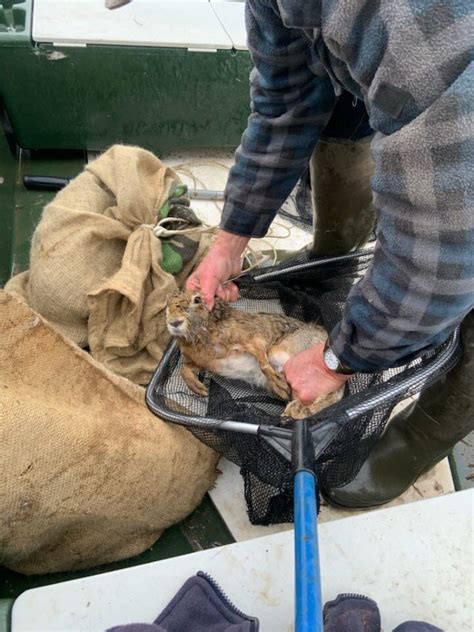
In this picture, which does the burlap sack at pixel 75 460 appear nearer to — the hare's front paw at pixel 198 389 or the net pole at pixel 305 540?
the hare's front paw at pixel 198 389

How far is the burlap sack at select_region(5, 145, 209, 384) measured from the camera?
2514 mm

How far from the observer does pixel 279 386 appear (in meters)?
2.09

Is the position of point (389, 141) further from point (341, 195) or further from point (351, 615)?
point (341, 195)

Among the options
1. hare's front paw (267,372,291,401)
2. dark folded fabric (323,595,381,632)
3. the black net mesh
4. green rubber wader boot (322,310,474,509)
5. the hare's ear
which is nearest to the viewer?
dark folded fabric (323,595,381,632)

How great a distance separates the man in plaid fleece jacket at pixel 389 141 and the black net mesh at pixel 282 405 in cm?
17

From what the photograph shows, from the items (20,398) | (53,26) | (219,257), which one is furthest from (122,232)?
(53,26)

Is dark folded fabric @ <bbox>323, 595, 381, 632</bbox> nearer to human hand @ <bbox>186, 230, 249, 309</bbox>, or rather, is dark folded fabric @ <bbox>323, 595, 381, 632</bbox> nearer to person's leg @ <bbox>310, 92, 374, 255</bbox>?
human hand @ <bbox>186, 230, 249, 309</bbox>

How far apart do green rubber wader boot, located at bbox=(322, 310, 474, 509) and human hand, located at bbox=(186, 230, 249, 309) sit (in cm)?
89

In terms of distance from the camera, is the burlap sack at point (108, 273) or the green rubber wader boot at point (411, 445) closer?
the green rubber wader boot at point (411, 445)

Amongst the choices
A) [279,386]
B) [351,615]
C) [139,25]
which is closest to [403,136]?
[351,615]

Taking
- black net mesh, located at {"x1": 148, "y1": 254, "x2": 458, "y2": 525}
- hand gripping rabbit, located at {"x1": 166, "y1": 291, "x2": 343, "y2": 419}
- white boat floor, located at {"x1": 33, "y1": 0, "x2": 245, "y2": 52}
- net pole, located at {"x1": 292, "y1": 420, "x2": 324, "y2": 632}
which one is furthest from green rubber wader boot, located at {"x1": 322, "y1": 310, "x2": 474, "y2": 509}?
white boat floor, located at {"x1": 33, "y1": 0, "x2": 245, "y2": 52}

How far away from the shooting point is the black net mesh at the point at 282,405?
1.66 m

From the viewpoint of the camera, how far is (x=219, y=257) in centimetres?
219

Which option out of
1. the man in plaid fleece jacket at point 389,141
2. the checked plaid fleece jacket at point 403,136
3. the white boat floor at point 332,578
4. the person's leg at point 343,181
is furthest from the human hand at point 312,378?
the person's leg at point 343,181
